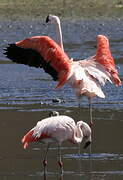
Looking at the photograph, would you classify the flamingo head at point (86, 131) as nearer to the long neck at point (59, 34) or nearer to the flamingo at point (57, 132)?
the flamingo at point (57, 132)

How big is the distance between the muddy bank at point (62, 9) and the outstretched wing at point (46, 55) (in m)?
12.9

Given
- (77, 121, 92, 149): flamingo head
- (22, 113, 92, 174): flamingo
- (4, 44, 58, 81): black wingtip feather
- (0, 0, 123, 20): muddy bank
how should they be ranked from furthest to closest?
(0, 0, 123, 20): muddy bank < (4, 44, 58, 81): black wingtip feather < (77, 121, 92, 149): flamingo head < (22, 113, 92, 174): flamingo

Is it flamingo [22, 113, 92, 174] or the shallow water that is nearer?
the shallow water

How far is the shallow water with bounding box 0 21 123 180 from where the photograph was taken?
8727 millimetres

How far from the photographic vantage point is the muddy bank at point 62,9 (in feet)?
76.4

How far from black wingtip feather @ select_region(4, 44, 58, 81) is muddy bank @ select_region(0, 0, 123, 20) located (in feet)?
42.0

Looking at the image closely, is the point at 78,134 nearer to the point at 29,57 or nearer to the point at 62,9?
the point at 29,57

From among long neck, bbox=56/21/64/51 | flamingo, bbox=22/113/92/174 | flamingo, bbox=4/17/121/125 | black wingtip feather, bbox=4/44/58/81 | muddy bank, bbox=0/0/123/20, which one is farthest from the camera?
muddy bank, bbox=0/0/123/20

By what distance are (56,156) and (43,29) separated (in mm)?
12210

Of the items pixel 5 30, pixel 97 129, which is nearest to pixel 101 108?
pixel 97 129

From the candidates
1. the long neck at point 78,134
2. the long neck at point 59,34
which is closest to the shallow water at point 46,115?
the long neck at point 78,134

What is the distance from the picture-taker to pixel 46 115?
11781 mm

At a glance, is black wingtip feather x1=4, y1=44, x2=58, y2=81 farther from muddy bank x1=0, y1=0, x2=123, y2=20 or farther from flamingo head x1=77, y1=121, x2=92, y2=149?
muddy bank x1=0, y1=0, x2=123, y2=20

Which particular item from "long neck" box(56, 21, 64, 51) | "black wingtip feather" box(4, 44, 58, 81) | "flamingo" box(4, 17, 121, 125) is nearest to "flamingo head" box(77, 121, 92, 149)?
"flamingo" box(4, 17, 121, 125)
